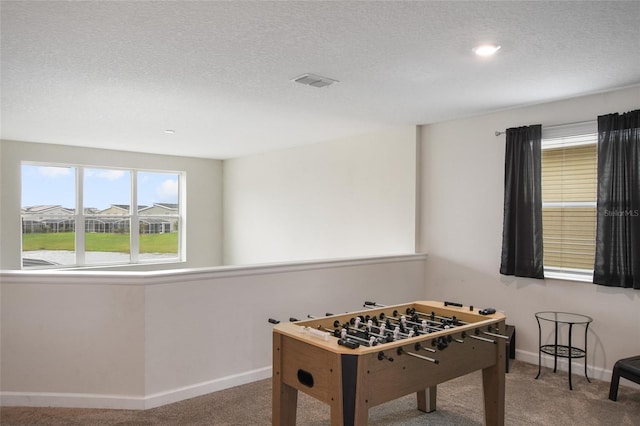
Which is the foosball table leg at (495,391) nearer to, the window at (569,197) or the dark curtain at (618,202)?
the dark curtain at (618,202)

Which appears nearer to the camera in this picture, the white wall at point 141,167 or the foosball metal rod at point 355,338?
the foosball metal rod at point 355,338

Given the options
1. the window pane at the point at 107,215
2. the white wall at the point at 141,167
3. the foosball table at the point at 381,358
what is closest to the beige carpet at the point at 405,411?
the foosball table at the point at 381,358

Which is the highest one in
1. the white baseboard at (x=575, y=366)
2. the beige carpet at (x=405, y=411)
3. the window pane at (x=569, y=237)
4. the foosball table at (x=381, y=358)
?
the window pane at (x=569, y=237)

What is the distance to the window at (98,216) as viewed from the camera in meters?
6.62

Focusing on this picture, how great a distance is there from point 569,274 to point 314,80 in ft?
9.34

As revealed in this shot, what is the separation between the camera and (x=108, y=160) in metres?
7.07

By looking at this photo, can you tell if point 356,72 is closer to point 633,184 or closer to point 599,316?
point 633,184

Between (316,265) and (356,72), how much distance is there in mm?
1753

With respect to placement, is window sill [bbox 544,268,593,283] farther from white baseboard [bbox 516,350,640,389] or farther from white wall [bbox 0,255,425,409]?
white wall [bbox 0,255,425,409]

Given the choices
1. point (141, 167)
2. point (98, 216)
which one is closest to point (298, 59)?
point (141, 167)

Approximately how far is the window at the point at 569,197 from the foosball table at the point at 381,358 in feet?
5.29

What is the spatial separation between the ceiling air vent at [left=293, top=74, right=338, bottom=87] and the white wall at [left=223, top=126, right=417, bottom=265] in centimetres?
A: 189

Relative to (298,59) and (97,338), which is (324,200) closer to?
(298,59)

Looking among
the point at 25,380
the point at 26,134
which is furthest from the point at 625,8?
the point at 26,134
